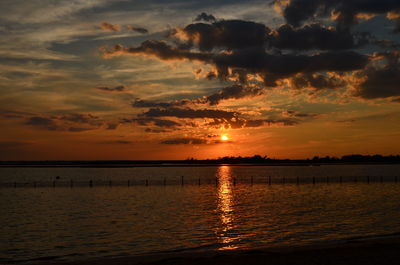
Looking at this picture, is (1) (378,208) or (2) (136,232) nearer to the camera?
(2) (136,232)

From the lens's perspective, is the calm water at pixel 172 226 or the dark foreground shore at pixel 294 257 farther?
the calm water at pixel 172 226

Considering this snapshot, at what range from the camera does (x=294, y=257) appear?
933 inches

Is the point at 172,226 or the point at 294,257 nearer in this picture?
the point at 294,257

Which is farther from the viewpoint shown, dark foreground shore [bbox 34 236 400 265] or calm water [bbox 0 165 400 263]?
calm water [bbox 0 165 400 263]

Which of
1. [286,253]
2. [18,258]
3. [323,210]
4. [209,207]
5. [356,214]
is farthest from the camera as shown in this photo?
[209,207]

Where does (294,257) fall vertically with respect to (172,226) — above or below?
above

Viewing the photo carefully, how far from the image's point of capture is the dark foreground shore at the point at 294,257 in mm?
22422

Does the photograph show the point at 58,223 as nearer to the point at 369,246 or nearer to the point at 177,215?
the point at 177,215

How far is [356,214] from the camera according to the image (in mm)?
49219

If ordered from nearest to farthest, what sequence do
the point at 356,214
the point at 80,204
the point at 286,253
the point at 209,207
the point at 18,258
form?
the point at 286,253 → the point at 18,258 → the point at 356,214 → the point at 209,207 → the point at 80,204

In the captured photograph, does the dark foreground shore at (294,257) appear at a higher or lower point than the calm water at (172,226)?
higher

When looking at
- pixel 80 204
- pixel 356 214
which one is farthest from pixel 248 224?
pixel 80 204

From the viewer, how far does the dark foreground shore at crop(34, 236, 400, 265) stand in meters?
22.4

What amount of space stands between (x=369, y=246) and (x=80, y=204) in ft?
159
